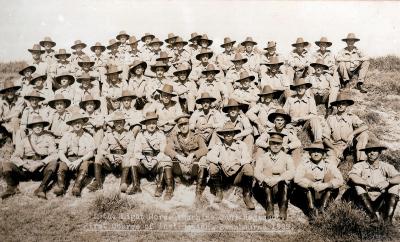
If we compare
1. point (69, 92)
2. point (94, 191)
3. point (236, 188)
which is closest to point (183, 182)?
point (236, 188)

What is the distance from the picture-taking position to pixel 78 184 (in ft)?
26.5

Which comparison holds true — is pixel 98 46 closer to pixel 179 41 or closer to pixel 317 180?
pixel 179 41

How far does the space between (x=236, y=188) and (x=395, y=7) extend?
6.62 m

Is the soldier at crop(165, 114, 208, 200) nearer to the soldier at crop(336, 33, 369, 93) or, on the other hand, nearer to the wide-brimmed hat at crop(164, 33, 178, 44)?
the wide-brimmed hat at crop(164, 33, 178, 44)

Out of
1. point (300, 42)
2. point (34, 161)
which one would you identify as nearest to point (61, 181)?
point (34, 161)

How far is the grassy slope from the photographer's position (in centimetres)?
673

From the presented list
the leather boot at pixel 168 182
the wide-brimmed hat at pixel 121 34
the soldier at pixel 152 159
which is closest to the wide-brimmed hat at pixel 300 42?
the wide-brimmed hat at pixel 121 34

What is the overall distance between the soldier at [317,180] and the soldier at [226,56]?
5066mm

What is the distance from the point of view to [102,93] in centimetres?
1073

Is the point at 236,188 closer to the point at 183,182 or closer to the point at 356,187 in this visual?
the point at 183,182

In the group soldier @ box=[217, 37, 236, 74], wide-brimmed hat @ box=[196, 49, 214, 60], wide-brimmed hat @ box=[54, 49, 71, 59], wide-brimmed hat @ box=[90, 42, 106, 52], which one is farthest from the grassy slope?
wide-brimmed hat @ box=[90, 42, 106, 52]

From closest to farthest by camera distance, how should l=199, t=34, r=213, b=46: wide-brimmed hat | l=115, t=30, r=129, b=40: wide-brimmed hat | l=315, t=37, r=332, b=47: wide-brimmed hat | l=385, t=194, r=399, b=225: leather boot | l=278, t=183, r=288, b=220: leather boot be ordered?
l=385, t=194, r=399, b=225: leather boot < l=278, t=183, r=288, b=220: leather boot < l=199, t=34, r=213, b=46: wide-brimmed hat < l=315, t=37, r=332, b=47: wide-brimmed hat < l=115, t=30, r=129, b=40: wide-brimmed hat

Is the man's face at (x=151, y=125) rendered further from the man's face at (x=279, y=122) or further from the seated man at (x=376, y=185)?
the seated man at (x=376, y=185)

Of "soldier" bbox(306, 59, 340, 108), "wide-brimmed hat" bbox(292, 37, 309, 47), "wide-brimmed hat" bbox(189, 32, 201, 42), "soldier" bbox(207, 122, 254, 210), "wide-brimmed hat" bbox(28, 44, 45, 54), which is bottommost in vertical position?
"soldier" bbox(207, 122, 254, 210)
